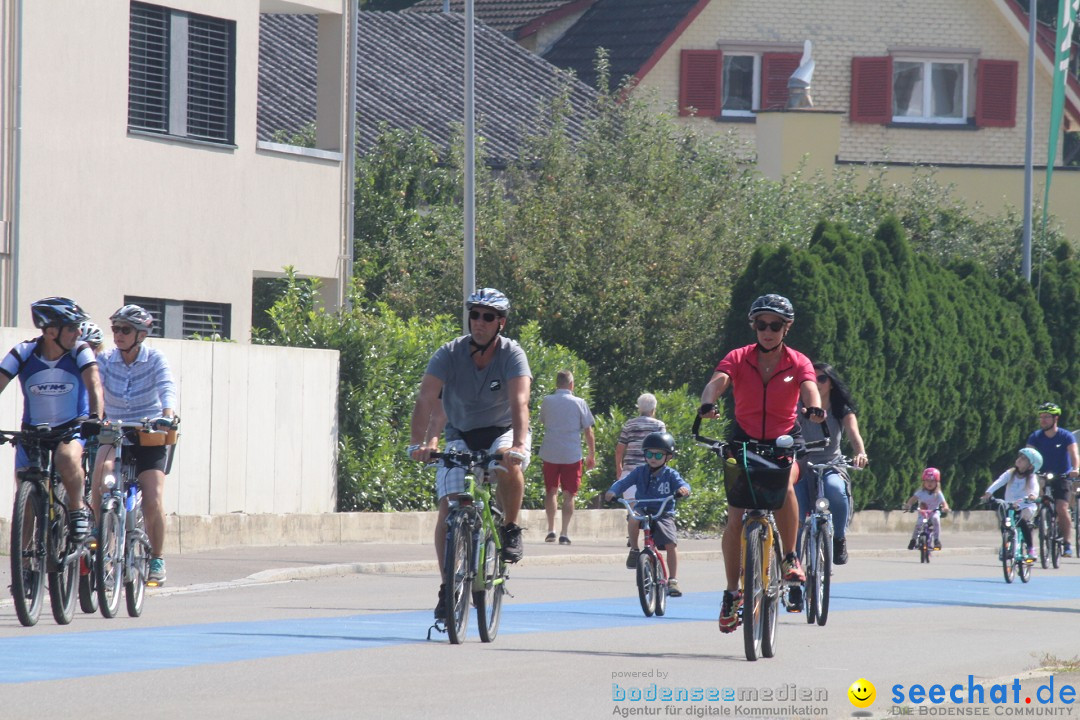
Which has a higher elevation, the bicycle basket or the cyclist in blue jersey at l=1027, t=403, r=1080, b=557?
the bicycle basket

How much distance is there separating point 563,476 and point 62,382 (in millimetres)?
10737

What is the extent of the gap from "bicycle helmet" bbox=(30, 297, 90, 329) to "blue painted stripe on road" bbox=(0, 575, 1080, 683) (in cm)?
174

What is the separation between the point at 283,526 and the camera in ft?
64.3

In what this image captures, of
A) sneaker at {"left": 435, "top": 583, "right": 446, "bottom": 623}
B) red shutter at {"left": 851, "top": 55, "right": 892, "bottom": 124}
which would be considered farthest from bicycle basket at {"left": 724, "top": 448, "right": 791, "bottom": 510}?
red shutter at {"left": 851, "top": 55, "right": 892, "bottom": 124}

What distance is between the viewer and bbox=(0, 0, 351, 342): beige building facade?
21.8m

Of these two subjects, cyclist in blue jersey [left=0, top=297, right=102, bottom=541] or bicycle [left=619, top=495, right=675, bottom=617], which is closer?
cyclist in blue jersey [left=0, top=297, right=102, bottom=541]

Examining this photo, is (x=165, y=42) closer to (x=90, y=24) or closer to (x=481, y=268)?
(x=90, y=24)

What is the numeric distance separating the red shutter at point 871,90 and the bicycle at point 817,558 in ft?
117

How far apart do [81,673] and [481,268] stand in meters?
18.7

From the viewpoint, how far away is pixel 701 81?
46.6m

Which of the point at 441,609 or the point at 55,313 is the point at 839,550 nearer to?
the point at 441,609

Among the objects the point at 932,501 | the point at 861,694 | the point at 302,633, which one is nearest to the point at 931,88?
the point at 932,501

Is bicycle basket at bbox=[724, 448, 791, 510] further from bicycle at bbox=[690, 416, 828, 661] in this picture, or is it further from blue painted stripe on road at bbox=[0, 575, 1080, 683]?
blue painted stripe on road at bbox=[0, 575, 1080, 683]

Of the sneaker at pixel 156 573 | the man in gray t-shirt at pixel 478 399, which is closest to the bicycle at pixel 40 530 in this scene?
the sneaker at pixel 156 573
